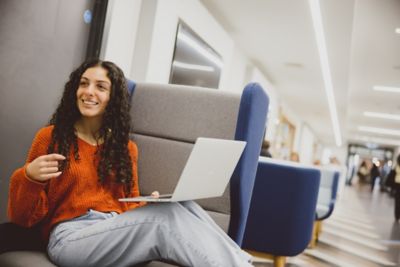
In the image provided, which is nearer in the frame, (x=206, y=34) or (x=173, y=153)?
(x=173, y=153)

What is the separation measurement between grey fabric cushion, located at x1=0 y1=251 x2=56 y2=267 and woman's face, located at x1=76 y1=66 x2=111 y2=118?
1.76 ft

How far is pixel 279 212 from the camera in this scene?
2.17m

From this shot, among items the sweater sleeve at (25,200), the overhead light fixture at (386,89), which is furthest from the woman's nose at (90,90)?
the overhead light fixture at (386,89)

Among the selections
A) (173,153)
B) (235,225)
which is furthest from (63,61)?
(235,225)

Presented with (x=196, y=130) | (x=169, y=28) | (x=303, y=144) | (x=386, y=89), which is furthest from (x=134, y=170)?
(x=303, y=144)

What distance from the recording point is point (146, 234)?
1063mm

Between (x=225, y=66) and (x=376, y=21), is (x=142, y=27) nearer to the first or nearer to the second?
(x=225, y=66)

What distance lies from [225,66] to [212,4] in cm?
107

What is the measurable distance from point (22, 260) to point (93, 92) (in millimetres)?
648

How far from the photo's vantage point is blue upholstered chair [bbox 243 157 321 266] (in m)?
2.14

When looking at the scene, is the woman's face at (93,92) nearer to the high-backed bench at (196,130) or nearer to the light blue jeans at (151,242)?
the high-backed bench at (196,130)

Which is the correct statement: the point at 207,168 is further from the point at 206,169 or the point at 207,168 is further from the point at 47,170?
the point at 47,170

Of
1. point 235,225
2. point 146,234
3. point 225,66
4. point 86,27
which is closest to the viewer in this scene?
point 146,234

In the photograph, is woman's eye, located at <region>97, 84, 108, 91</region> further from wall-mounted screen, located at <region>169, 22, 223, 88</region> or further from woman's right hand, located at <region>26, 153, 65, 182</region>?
wall-mounted screen, located at <region>169, 22, 223, 88</region>
